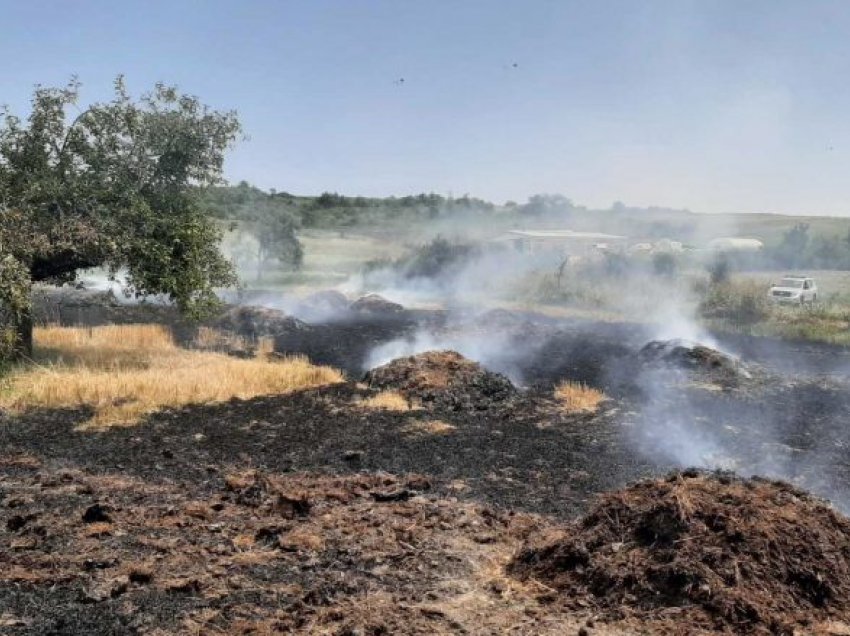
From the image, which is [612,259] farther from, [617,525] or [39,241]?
[617,525]

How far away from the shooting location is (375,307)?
33.9 metres

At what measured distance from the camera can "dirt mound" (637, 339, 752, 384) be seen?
58.9 feet

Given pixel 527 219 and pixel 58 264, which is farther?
pixel 527 219

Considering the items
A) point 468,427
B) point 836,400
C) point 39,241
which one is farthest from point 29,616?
point 836,400

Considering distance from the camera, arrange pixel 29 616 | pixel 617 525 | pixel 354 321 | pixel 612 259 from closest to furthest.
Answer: pixel 29 616, pixel 617 525, pixel 354 321, pixel 612 259

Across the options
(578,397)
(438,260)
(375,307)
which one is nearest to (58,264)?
(578,397)

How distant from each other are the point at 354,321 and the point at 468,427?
17.7 m

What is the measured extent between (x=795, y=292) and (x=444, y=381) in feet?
79.2

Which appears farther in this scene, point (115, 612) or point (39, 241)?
point (39, 241)

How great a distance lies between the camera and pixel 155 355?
59.9 ft

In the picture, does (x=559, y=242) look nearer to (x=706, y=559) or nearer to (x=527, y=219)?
(x=527, y=219)

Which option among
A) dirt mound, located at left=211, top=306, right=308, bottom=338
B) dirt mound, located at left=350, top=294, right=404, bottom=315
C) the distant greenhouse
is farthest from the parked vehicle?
the distant greenhouse

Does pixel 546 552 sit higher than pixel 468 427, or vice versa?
pixel 546 552

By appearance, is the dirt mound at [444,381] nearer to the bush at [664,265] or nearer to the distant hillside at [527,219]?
the bush at [664,265]
